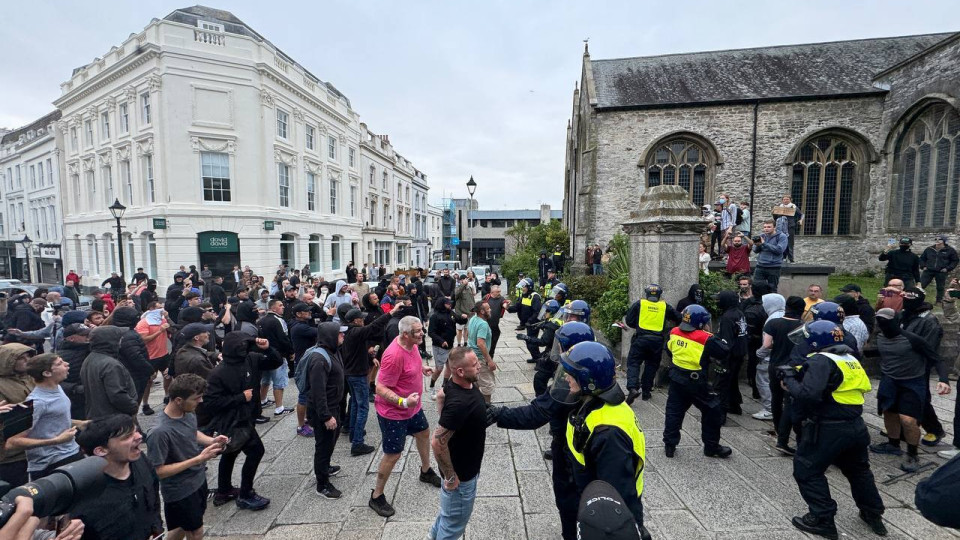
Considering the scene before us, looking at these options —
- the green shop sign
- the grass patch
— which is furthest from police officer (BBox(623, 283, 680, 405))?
the green shop sign

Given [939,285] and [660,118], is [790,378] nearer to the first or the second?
[939,285]

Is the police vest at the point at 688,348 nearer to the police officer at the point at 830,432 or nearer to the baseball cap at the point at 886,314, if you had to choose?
the police officer at the point at 830,432

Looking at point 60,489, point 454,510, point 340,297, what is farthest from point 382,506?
point 340,297

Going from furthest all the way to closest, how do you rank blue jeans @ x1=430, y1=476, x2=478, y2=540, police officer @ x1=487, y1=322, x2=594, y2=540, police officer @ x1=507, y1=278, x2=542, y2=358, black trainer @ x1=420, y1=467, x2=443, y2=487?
1. police officer @ x1=507, y1=278, x2=542, y2=358
2. black trainer @ x1=420, y1=467, x2=443, y2=487
3. blue jeans @ x1=430, y1=476, x2=478, y2=540
4. police officer @ x1=487, y1=322, x2=594, y2=540

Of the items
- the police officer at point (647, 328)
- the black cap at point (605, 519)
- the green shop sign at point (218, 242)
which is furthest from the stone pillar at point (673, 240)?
the green shop sign at point (218, 242)

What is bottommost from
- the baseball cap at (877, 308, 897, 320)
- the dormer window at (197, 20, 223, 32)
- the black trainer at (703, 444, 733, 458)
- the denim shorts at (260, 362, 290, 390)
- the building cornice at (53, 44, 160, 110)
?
the black trainer at (703, 444, 733, 458)

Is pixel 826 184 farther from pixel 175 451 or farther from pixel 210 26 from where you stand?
pixel 210 26

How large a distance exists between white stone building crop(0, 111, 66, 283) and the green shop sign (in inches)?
688

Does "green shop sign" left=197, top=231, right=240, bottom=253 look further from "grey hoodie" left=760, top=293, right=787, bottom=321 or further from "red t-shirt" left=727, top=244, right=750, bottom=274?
"grey hoodie" left=760, top=293, right=787, bottom=321

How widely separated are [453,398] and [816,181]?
23088 mm

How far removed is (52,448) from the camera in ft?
11.1

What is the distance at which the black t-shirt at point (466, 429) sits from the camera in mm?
2902

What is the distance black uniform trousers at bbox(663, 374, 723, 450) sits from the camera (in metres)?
4.50

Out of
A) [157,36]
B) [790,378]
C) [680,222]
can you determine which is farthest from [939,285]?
[157,36]
